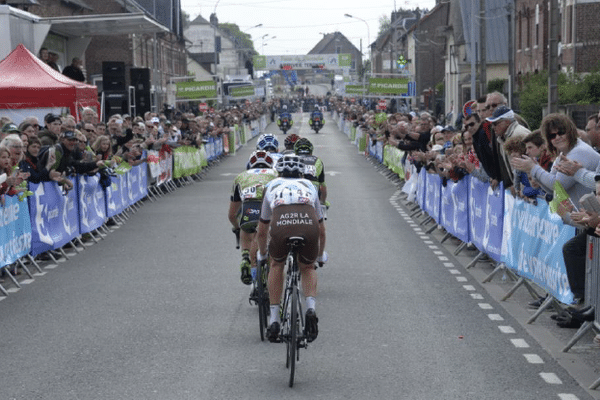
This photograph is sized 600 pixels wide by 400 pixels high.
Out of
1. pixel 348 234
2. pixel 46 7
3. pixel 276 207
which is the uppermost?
pixel 46 7

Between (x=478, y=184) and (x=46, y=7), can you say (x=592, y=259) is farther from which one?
(x=46, y=7)

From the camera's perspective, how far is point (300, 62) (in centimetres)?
12362

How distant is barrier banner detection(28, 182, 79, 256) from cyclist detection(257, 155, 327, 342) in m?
6.86

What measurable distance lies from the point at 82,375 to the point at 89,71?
68.4m

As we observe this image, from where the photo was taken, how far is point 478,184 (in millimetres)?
15516

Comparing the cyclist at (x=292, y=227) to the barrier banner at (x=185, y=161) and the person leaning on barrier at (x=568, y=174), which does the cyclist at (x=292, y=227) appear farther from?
the barrier banner at (x=185, y=161)

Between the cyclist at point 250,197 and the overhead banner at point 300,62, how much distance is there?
4394 inches

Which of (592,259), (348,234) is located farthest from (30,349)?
(348,234)

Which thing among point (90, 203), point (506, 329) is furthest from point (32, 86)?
point (506, 329)

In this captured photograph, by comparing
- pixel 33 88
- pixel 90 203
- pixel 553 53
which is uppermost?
pixel 553 53

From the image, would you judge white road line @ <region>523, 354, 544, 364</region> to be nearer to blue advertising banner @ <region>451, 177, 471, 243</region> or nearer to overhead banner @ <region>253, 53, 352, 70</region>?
blue advertising banner @ <region>451, 177, 471, 243</region>

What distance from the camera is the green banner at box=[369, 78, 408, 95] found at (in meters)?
66.9

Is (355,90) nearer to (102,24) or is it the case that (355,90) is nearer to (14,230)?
(102,24)

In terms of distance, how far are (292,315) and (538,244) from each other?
376cm
